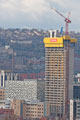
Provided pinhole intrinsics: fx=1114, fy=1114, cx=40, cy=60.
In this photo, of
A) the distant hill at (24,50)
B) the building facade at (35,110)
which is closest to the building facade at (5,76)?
the distant hill at (24,50)

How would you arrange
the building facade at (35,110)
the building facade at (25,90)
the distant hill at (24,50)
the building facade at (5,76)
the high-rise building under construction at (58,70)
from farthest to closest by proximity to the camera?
1. the distant hill at (24,50)
2. the building facade at (5,76)
3. the building facade at (25,90)
4. the high-rise building under construction at (58,70)
5. the building facade at (35,110)

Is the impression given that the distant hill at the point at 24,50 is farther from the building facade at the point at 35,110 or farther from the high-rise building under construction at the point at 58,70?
the building facade at the point at 35,110

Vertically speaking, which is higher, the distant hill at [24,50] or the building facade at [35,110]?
the distant hill at [24,50]

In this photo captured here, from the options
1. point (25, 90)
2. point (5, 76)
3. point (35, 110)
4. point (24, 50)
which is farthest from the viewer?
point (24, 50)

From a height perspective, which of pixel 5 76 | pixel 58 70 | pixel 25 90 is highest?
pixel 58 70

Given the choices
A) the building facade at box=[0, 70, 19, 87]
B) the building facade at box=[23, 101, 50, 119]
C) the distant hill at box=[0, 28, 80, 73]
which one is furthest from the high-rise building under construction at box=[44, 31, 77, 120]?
the distant hill at box=[0, 28, 80, 73]

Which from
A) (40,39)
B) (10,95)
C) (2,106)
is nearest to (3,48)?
(40,39)

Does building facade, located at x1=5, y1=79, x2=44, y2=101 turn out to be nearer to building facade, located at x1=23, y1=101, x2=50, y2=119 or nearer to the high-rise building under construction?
the high-rise building under construction

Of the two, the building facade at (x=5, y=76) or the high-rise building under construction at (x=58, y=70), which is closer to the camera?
the high-rise building under construction at (x=58, y=70)

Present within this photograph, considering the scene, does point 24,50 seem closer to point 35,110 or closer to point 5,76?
point 5,76

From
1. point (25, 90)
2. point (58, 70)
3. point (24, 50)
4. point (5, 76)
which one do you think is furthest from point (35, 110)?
point (24, 50)

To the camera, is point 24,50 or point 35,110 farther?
point 24,50

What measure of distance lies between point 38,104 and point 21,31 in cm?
7213

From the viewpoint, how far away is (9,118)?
251 ft
